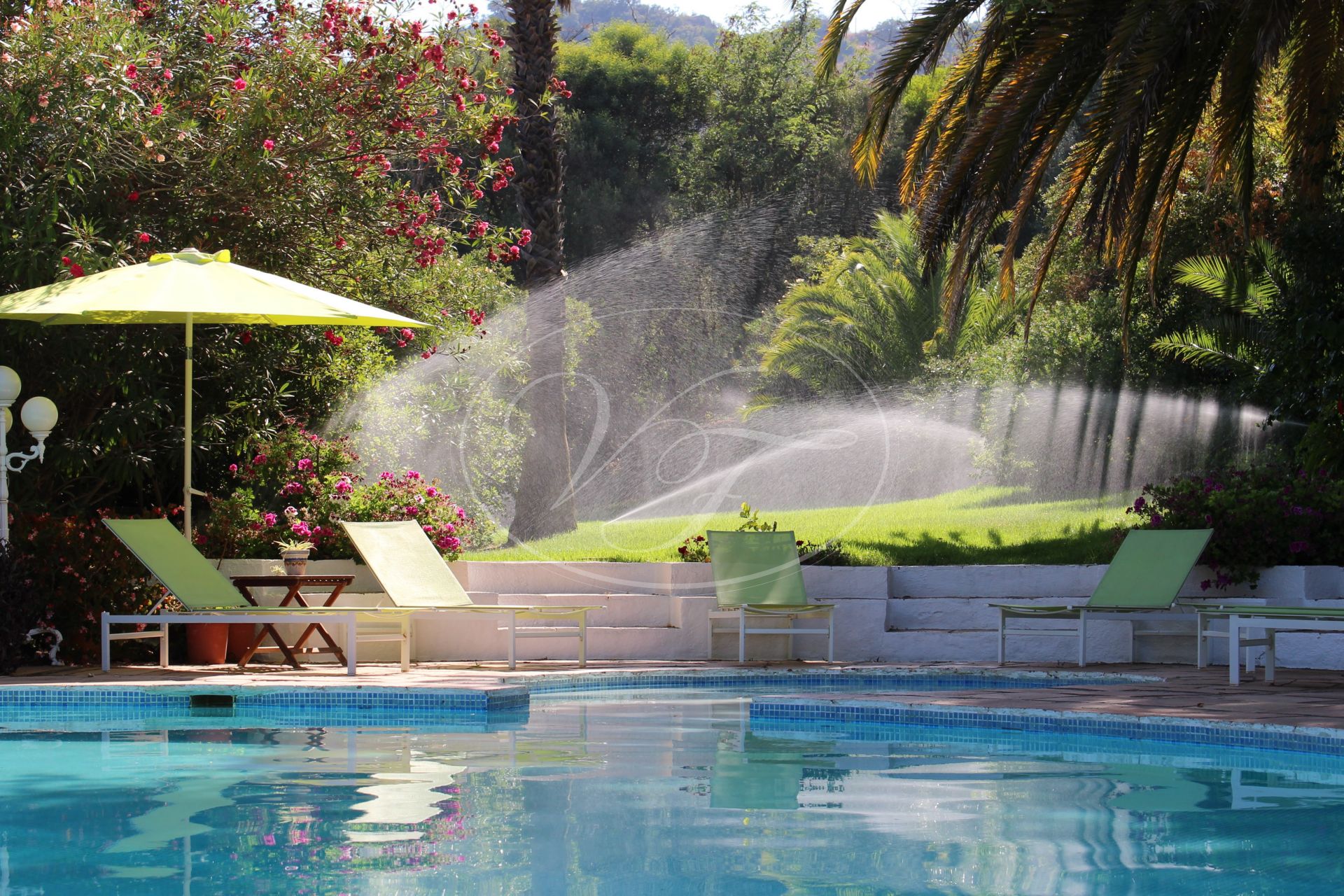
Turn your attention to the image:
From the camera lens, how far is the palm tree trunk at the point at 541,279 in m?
15.2

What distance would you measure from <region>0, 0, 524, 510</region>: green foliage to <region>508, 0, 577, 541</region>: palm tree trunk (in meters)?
3.39

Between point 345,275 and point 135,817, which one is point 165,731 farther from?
point 345,275

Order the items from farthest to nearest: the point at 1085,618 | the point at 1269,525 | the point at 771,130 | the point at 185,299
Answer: the point at 771,130
the point at 1269,525
the point at 1085,618
the point at 185,299

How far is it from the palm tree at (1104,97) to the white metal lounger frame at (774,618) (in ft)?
8.01

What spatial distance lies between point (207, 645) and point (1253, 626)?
22.1 feet

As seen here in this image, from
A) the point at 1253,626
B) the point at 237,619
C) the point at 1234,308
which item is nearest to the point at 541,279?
the point at 1234,308

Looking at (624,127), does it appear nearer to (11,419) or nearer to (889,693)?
(11,419)

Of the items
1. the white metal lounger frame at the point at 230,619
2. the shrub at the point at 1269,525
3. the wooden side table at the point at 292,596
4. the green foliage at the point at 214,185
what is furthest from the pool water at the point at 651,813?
the shrub at the point at 1269,525

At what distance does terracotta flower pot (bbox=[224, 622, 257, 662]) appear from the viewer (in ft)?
32.3

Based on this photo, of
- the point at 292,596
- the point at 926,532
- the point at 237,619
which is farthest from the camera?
the point at 926,532

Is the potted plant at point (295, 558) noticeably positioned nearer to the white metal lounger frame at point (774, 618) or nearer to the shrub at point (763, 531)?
the white metal lounger frame at point (774, 618)

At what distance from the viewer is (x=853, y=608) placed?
1105 centimetres

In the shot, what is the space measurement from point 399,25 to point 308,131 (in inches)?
43.7

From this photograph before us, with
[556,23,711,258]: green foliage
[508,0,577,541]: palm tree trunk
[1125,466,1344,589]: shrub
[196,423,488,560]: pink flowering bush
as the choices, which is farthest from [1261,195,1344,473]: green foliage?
[556,23,711,258]: green foliage
